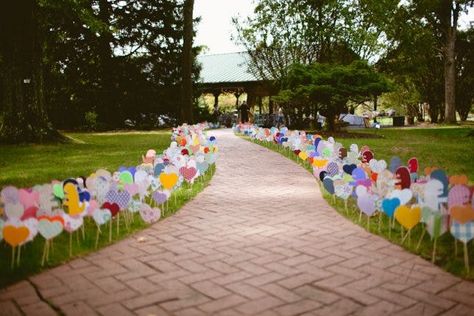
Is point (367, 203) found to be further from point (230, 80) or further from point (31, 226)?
point (230, 80)

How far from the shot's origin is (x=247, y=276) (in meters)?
3.20

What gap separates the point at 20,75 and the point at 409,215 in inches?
516

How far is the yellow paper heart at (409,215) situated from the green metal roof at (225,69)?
25.2 m

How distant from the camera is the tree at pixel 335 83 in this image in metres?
14.8

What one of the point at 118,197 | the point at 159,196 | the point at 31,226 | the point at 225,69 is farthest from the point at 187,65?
the point at 31,226

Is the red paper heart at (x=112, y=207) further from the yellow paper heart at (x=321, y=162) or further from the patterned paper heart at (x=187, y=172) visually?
the yellow paper heart at (x=321, y=162)

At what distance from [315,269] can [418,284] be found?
76 cm

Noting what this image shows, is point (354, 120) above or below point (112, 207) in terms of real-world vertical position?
above

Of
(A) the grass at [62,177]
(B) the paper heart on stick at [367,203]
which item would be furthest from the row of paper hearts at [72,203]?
(B) the paper heart on stick at [367,203]

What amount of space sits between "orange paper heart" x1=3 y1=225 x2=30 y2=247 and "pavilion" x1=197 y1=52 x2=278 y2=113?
23707 mm

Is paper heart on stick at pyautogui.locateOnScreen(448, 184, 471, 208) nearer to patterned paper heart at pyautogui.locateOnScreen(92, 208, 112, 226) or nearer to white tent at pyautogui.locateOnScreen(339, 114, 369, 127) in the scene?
patterned paper heart at pyautogui.locateOnScreen(92, 208, 112, 226)

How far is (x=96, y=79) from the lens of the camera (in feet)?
84.1

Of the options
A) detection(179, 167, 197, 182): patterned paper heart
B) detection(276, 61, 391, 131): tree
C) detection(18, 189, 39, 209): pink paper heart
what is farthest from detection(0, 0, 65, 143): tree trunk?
detection(18, 189, 39, 209): pink paper heart

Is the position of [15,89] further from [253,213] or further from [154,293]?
[154,293]
